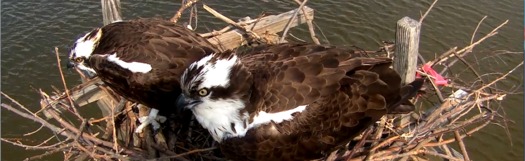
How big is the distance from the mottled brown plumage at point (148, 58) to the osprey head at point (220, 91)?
16.4 inches

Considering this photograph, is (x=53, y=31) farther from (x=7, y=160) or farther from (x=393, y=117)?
(x=393, y=117)

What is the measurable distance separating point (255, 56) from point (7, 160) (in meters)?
5.10

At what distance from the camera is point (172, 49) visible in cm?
370

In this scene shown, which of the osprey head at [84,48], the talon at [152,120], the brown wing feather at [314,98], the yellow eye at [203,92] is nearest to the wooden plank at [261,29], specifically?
the talon at [152,120]

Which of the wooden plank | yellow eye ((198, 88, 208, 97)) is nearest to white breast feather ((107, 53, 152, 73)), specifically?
yellow eye ((198, 88, 208, 97))

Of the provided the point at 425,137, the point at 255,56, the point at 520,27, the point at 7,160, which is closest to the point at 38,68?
the point at 7,160

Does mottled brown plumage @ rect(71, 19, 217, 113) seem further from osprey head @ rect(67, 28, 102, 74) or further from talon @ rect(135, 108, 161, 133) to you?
talon @ rect(135, 108, 161, 133)

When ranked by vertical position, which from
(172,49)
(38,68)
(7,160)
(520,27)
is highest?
(172,49)

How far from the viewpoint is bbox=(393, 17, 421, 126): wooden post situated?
3.31 meters

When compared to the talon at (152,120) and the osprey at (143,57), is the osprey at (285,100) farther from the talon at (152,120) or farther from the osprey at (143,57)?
the talon at (152,120)

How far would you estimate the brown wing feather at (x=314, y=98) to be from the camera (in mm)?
3236

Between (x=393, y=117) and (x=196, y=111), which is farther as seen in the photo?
(x=393, y=117)

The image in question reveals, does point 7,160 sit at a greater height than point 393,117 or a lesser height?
lesser

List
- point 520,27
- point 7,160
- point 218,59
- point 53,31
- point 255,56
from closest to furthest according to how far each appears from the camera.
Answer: point 218,59 < point 255,56 < point 7,160 < point 53,31 < point 520,27
